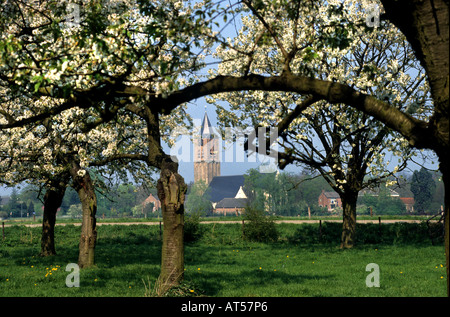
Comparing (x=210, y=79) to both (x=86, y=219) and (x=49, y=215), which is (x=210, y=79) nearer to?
(x=86, y=219)

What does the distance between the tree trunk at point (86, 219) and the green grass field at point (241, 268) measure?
93cm

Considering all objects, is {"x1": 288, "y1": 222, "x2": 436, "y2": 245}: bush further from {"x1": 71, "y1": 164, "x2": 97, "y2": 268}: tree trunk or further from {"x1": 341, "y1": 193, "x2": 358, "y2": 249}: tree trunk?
{"x1": 71, "y1": 164, "x2": 97, "y2": 268}: tree trunk

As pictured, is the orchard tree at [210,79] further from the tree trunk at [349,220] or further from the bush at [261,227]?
the bush at [261,227]

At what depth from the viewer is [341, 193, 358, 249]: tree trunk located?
2803cm

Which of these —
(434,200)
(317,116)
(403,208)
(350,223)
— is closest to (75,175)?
(317,116)

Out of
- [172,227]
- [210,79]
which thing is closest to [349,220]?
[172,227]

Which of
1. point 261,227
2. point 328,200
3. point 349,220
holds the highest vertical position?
point 328,200

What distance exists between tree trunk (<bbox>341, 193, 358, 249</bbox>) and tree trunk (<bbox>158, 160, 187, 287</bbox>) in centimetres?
1835

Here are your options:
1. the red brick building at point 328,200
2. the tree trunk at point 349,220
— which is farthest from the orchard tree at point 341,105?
the red brick building at point 328,200

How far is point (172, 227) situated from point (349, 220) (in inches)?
768

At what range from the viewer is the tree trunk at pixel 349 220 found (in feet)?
92.0

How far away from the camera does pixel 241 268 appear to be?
65.3ft
